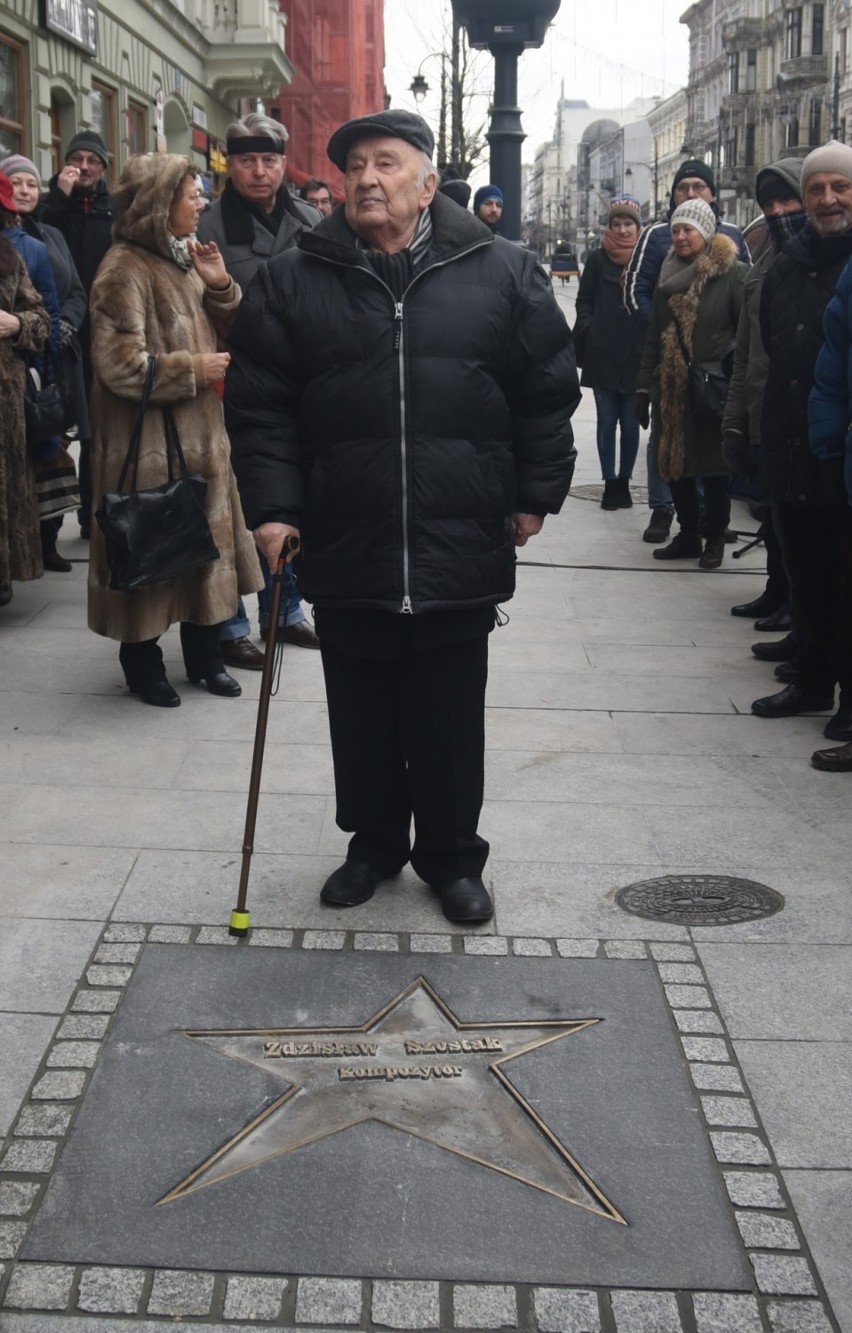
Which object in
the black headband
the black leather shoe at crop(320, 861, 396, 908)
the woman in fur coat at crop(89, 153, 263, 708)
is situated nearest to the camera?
the black leather shoe at crop(320, 861, 396, 908)

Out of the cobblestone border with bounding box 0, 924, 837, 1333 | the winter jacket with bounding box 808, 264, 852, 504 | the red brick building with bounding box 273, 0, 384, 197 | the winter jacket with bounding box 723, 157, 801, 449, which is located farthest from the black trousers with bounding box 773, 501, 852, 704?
the red brick building with bounding box 273, 0, 384, 197

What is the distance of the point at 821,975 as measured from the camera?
4223 mm

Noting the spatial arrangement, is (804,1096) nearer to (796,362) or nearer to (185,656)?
(796,362)

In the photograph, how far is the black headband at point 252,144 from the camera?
7.02m

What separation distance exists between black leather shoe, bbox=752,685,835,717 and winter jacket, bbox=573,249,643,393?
459cm

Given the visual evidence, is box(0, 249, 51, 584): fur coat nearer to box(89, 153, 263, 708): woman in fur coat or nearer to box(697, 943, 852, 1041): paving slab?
box(89, 153, 263, 708): woman in fur coat

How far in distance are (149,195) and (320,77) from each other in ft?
146

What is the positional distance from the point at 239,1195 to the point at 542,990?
1.13 m

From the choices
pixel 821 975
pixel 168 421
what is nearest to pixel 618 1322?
pixel 821 975

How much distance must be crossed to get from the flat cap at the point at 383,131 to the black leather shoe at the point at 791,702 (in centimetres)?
312

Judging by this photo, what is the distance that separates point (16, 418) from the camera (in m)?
7.68

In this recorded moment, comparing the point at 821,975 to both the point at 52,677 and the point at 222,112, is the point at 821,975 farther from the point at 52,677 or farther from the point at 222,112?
the point at 222,112

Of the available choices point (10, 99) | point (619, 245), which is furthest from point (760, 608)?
point (10, 99)

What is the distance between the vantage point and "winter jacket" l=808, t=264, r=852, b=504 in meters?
5.78
